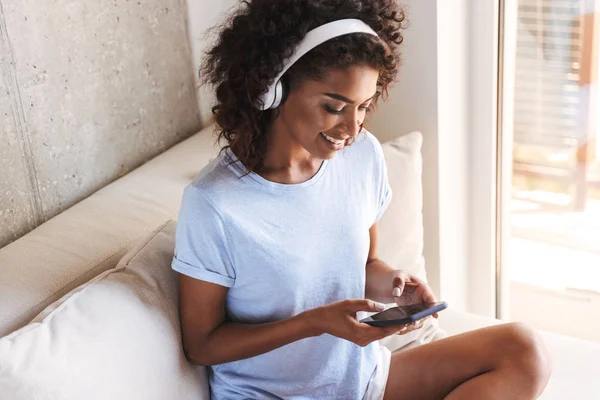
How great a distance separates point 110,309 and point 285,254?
0.28m

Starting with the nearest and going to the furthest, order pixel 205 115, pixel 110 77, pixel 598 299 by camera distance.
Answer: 1. pixel 110 77
2. pixel 205 115
3. pixel 598 299

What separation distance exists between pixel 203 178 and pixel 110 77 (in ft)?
1.62

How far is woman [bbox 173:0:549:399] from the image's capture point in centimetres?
114

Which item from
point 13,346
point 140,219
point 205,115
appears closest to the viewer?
point 13,346

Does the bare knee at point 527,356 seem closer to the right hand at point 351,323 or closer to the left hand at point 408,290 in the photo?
the left hand at point 408,290

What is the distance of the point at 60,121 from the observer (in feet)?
4.79

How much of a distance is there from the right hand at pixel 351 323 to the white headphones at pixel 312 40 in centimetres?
31

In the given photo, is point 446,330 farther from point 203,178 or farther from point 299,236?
point 203,178

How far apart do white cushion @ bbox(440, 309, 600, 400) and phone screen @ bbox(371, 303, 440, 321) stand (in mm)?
415

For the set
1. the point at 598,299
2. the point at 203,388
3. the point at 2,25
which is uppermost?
the point at 2,25

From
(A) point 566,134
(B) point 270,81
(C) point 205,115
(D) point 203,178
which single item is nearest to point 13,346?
(D) point 203,178

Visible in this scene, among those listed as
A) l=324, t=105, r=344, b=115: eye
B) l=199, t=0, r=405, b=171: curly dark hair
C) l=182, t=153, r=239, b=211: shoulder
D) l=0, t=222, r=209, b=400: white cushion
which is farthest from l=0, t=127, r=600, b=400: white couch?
l=324, t=105, r=344, b=115: eye

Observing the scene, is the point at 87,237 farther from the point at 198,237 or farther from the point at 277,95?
the point at 277,95

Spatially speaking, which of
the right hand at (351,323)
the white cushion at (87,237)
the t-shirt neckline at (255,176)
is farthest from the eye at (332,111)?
the white cushion at (87,237)
